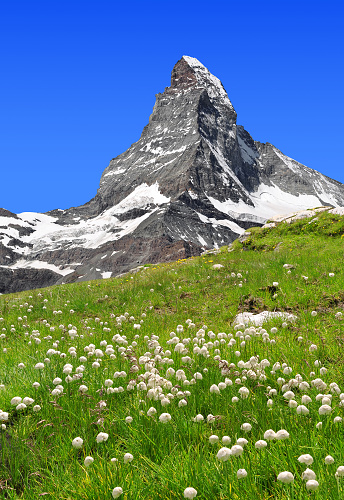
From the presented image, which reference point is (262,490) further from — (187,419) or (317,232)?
(317,232)

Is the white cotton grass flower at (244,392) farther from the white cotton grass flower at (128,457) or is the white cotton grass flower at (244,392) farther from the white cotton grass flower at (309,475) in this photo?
the white cotton grass flower at (309,475)

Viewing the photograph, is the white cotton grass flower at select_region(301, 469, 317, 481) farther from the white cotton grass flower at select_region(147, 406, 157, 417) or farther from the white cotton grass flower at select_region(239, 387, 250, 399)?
the white cotton grass flower at select_region(147, 406, 157, 417)

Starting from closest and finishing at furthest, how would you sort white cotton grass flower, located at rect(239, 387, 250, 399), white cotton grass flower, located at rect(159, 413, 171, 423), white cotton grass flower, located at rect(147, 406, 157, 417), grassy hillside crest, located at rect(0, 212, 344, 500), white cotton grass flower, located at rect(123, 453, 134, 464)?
grassy hillside crest, located at rect(0, 212, 344, 500) < white cotton grass flower, located at rect(123, 453, 134, 464) < white cotton grass flower, located at rect(159, 413, 171, 423) < white cotton grass flower, located at rect(147, 406, 157, 417) < white cotton grass flower, located at rect(239, 387, 250, 399)

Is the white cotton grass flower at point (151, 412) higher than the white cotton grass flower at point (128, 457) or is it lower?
higher

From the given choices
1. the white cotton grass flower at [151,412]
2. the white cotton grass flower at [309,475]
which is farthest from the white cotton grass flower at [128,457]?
the white cotton grass flower at [309,475]

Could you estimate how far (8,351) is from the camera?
739 centimetres

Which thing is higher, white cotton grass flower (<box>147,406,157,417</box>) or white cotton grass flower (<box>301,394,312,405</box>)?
white cotton grass flower (<box>147,406,157,417</box>)

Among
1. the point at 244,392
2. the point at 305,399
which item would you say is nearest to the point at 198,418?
the point at 244,392

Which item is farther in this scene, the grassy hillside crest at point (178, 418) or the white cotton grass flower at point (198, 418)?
the white cotton grass flower at point (198, 418)

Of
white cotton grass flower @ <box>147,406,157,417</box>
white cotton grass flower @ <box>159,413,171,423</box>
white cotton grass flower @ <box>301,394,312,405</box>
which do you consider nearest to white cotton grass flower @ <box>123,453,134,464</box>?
white cotton grass flower @ <box>159,413,171,423</box>

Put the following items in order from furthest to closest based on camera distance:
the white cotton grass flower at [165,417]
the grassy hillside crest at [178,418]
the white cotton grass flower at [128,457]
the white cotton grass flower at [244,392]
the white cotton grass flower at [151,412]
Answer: the white cotton grass flower at [244,392]
the white cotton grass flower at [151,412]
the white cotton grass flower at [165,417]
the white cotton grass flower at [128,457]
the grassy hillside crest at [178,418]

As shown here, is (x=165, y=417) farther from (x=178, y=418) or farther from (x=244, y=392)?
(x=244, y=392)

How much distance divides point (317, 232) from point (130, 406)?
56.3 ft

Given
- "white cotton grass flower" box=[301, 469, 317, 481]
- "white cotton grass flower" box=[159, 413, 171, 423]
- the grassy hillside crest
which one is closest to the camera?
"white cotton grass flower" box=[301, 469, 317, 481]
